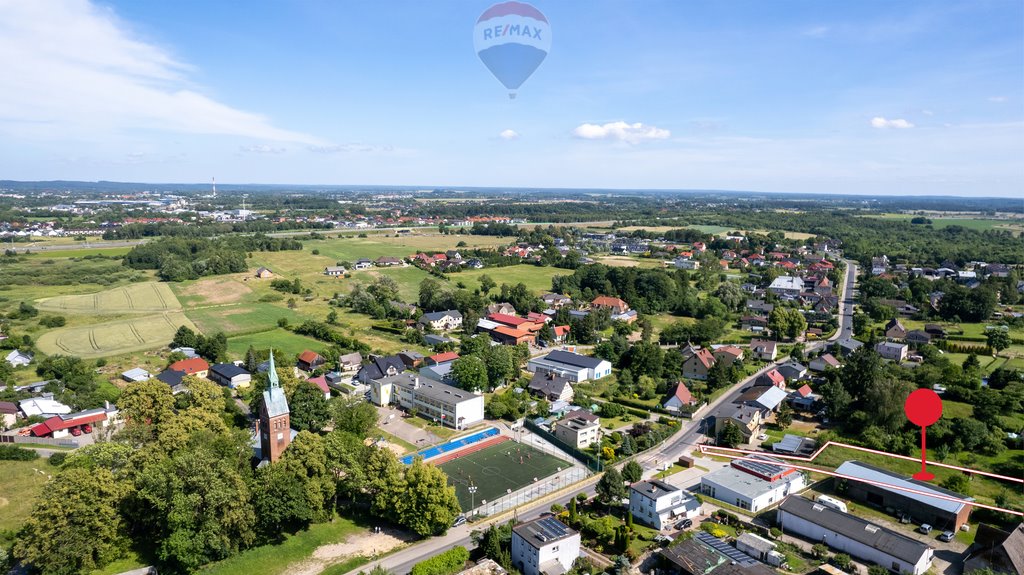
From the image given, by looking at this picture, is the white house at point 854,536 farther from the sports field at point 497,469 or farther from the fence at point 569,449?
the sports field at point 497,469

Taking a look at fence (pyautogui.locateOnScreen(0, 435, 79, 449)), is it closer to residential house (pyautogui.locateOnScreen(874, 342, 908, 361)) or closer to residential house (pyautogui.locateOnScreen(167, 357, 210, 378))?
residential house (pyautogui.locateOnScreen(167, 357, 210, 378))

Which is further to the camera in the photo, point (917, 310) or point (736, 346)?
point (917, 310)

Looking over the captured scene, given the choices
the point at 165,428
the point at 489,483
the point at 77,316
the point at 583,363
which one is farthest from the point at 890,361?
the point at 77,316

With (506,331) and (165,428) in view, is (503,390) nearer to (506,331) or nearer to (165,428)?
(506,331)

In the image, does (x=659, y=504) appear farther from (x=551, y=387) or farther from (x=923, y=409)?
(x=551, y=387)

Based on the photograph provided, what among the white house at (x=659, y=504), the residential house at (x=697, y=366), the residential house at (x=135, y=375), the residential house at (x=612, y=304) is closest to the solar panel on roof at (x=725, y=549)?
the white house at (x=659, y=504)
